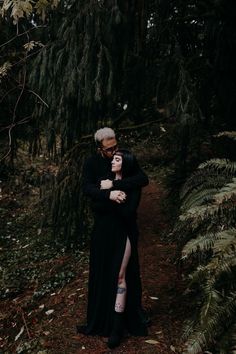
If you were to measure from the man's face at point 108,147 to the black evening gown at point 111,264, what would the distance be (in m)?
0.48

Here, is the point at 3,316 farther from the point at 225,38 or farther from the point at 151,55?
the point at 225,38

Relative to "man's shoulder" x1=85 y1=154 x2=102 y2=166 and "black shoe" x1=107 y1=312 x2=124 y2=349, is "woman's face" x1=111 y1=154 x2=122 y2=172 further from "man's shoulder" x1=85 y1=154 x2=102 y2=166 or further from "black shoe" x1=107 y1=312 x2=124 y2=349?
"black shoe" x1=107 y1=312 x2=124 y2=349

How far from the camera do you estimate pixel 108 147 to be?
4789mm

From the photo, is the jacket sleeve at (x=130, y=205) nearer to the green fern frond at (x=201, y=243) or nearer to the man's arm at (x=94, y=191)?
the man's arm at (x=94, y=191)

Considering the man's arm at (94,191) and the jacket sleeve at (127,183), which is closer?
the man's arm at (94,191)

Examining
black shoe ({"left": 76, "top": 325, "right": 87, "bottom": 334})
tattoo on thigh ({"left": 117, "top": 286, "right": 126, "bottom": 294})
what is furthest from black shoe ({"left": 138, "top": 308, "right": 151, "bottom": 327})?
black shoe ({"left": 76, "top": 325, "right": 87, "bottom": 334})

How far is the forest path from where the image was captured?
4.93m

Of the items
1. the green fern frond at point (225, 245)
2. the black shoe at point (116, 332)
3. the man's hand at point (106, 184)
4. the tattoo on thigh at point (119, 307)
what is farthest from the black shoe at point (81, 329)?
the green fern frond at point (225, 245)

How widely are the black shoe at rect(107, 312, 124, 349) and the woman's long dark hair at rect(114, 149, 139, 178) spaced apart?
1500 millimetres

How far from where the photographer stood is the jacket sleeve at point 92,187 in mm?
4766

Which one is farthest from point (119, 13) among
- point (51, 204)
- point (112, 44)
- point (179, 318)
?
point (179, 318)

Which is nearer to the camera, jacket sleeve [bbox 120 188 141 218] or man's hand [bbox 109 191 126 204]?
man's hand [bbox 109 191 126 204]

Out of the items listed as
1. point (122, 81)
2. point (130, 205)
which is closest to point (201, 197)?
point (130, 205)


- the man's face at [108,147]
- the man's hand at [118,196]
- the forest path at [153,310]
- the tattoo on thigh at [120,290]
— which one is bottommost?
the forest path at [153,310]
